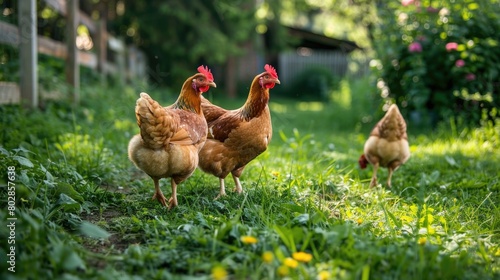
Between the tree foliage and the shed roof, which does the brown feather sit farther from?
the shed roof

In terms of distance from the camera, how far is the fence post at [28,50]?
575 centimetres

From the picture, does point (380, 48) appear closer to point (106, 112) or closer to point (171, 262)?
point (106, 112)

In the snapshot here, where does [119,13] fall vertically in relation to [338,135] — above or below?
above

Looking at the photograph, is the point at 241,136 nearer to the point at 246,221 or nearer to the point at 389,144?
the point at 246,221

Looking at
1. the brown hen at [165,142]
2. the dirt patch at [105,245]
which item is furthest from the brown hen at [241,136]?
the dirt patch at [105,245]

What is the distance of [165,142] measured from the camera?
313 cm

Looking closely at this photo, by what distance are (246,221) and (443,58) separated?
18.9 feet

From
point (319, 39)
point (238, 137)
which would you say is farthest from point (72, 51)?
point (319, 39)

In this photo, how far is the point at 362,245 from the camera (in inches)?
95.7

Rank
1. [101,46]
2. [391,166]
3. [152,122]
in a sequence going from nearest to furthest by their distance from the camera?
1. [152,122]
2. [391,166]
3. [101,46]

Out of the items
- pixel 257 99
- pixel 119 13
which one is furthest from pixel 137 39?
pixel 257 99

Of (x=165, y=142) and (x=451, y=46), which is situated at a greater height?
(x=451, y=46)

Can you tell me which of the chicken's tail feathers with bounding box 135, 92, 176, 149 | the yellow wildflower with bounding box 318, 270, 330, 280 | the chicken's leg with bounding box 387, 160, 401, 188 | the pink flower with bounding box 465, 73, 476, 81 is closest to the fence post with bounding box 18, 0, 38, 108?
the chicken's tail feathers with bounding box 135, 92, 176, 149

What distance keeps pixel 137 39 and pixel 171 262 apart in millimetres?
14086
